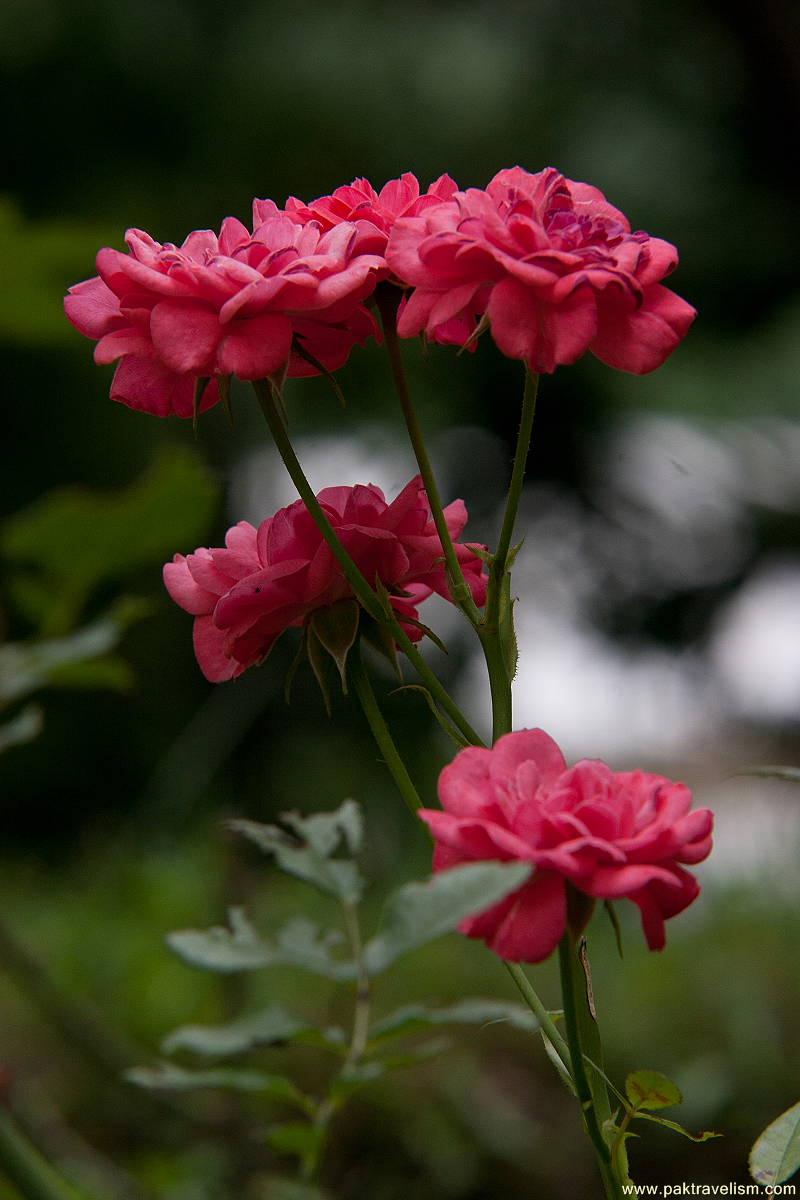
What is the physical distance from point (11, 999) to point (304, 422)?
4.68 ft

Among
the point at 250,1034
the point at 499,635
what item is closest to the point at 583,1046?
the point at 499,635

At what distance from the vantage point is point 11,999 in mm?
1338

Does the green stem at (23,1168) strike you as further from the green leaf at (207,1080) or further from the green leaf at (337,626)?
the green leaf at (337,626)

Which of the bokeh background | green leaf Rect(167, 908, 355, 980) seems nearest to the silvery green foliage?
green leaf Rect(167, 908, 355, 980)

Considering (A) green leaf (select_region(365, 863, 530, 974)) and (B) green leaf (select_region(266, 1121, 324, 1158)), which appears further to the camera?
(B) green leaf (select_region(266, 1121, 324, 1158))

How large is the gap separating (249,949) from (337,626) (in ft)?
0.61

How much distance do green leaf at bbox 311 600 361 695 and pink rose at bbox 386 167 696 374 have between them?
91 millimetres

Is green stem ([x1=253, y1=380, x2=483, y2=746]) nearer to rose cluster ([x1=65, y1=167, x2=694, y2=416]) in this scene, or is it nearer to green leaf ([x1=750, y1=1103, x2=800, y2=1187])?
rose cluster ([x1=65, y1=167, x2=694, y2=416])

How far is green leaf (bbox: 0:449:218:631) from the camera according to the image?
82 cm

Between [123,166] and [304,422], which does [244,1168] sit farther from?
[123,166]

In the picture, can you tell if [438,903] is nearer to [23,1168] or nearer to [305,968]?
[305,968]

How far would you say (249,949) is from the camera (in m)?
0.52

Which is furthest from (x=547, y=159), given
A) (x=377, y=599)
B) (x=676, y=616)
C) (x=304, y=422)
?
(x=377, y=599)

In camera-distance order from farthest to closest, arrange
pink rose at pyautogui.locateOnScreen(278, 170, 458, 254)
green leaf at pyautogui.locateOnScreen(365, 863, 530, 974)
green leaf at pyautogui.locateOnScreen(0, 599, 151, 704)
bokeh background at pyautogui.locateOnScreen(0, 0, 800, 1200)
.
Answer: bokeh background at pyautogui.locateOnScreen(0, 0, 800, 1200), green leaf at pyautogui.locateOnScreen(0, 599, 151, 704), pink rose at pyautogui.locateOnScreen(278, 170, 458, 254), green leaf at pyautogui.locateOnScreen(365, 863, 530, 974)
